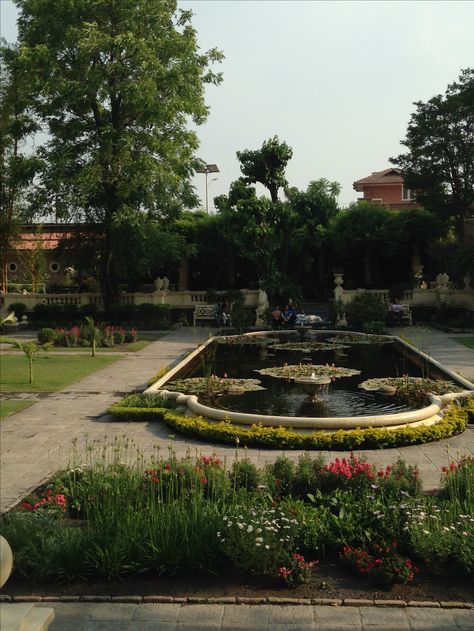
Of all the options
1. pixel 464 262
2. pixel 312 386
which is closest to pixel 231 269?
pixel 464 262

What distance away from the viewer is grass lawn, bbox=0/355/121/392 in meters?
15.5

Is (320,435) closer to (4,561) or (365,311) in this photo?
(4,561)

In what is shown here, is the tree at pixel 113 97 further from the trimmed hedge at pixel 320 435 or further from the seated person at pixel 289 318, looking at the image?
the trimmed hedge at pixel 320 435

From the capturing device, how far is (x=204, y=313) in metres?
31.4

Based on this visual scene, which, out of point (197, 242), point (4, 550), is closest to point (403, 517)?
point (4, 550)

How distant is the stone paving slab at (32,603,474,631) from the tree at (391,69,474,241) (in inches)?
1134

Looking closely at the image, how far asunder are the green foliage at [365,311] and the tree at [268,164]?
6.78 m

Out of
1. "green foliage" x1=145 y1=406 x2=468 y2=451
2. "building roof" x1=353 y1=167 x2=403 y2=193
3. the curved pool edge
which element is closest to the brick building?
"building roof" x1=353 y1=167 x2=403 y2=193

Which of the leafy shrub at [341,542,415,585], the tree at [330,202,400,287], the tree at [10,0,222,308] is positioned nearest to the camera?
the leafy shrub at [341,542,415,585]

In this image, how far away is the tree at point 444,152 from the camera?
101ft

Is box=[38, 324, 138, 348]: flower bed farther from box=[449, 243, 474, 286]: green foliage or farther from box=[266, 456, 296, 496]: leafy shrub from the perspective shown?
box=[266, 456, 296, 496]: leafy shrub

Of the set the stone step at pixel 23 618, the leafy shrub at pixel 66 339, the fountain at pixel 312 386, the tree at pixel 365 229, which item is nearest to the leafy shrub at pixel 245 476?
the stone step at pixel 23 618

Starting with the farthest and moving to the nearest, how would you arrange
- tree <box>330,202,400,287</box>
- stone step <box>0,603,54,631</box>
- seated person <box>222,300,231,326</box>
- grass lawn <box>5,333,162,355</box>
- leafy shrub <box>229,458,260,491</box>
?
tree <box>330,202,400,287</box> → seated person <box>222,300,231,326</box> → grass lawn <box>5,333,162,355</box> → leafy shrub <box>229,458,260,491</box> → stone step <box>0,603,54,631</box>

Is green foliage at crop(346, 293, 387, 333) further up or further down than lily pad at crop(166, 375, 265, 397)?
further up
